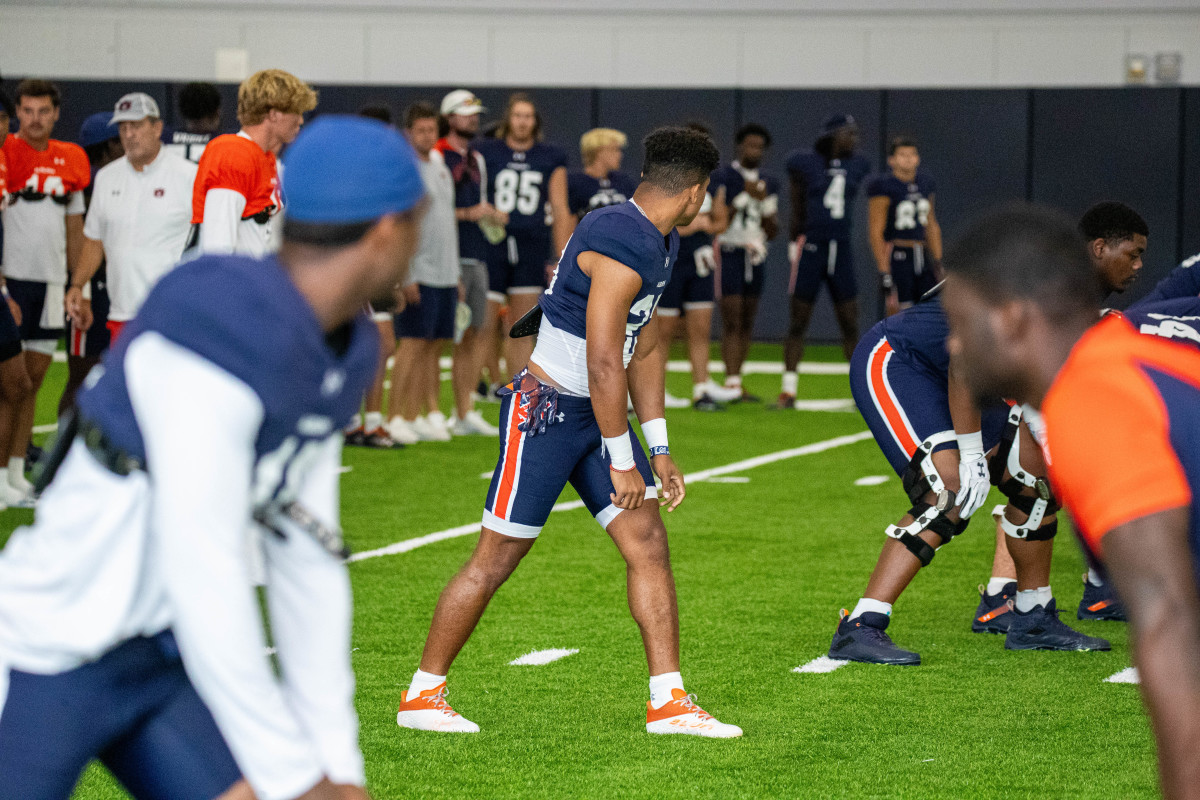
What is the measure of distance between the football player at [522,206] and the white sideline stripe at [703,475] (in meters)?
2.35

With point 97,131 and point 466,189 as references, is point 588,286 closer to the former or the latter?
point 97,131

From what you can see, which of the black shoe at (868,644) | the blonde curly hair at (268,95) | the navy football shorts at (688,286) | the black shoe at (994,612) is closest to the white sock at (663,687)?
the black shoe at (868,644)

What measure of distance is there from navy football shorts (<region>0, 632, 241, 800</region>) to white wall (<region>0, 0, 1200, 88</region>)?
17.9 meters

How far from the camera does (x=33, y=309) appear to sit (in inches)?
327

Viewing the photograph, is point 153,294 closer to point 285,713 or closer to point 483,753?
point 285,713

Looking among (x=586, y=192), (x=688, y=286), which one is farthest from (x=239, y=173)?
(x=688, y=286)

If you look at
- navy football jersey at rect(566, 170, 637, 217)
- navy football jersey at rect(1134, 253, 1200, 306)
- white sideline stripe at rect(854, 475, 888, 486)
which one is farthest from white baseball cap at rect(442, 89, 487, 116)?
navy football jersey at rect(1134, 253, 1200, 306)

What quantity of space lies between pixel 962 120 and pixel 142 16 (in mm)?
10578

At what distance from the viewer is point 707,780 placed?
392cm

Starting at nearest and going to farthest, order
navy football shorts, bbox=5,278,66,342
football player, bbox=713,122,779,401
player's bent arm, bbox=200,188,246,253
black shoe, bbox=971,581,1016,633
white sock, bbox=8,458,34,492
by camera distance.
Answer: black shoe, bbox=971,581,1016,633 → player's bent arm, bbox=200,188,246,253 → white sock, bbox=8,458,34,492 → navy football shorts, bbox=5,278,66,342 → football player, bbox=713,122,779,401

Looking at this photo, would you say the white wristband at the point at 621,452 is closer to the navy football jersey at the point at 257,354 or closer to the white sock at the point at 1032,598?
the white sock at the point at 1032,598

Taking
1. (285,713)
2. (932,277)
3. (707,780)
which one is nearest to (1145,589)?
(285,713)

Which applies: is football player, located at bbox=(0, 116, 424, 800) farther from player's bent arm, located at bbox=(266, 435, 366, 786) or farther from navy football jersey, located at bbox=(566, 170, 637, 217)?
navy football jersey, located at bbox=(566, 170, 637, 217)

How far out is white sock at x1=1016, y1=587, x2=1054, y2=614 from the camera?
18.1ft
